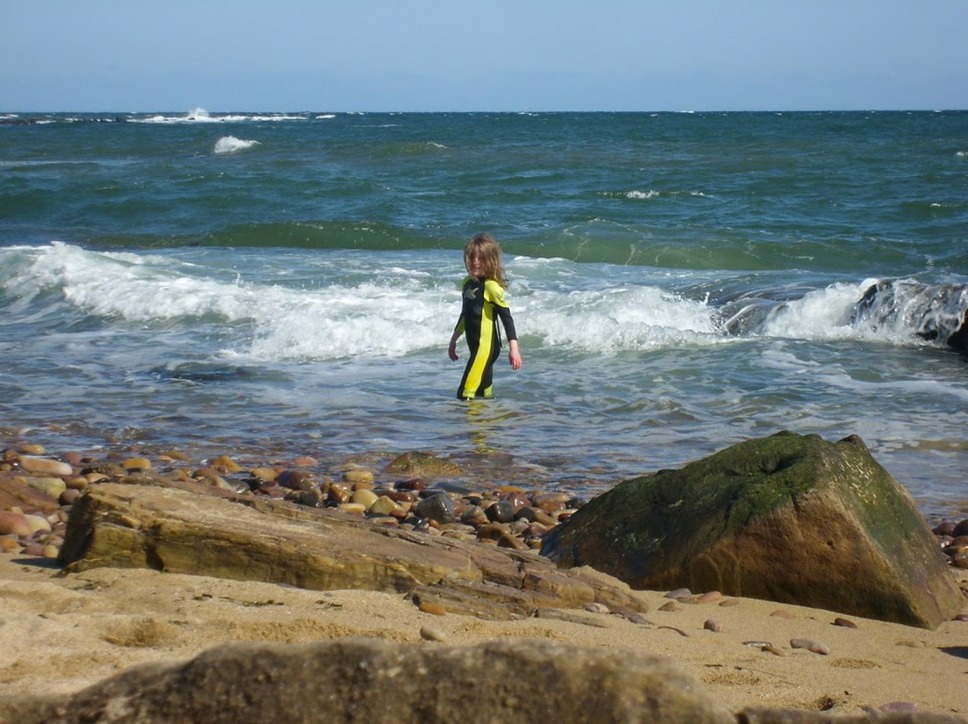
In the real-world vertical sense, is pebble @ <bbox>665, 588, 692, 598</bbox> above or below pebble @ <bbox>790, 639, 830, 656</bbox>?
below

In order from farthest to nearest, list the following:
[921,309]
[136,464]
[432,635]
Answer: [921,309], [136,464], [432,635]

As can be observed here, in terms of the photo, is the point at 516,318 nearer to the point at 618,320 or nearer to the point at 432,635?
the point at 618,320

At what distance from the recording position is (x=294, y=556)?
3982 mm

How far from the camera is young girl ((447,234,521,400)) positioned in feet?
28.6

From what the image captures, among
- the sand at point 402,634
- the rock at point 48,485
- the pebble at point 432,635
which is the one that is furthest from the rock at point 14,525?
the pebble at point 432,635

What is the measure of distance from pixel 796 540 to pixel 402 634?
5.95 ft

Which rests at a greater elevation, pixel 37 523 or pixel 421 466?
Result: pixel 37 523

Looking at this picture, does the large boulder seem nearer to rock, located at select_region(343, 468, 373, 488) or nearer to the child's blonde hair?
rock, located at select_region(343, 468, 373, 488)

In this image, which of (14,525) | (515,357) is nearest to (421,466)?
(515,357)

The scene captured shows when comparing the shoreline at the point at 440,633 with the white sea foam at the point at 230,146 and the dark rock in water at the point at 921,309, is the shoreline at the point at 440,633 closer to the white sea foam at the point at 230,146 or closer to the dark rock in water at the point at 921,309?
the dark rock in water at the point at 921,309

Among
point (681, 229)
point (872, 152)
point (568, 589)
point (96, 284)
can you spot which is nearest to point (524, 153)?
point (872, 152)

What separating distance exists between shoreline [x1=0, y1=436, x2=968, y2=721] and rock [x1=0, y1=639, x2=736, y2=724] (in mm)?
1018

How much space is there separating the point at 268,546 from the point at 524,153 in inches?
1499

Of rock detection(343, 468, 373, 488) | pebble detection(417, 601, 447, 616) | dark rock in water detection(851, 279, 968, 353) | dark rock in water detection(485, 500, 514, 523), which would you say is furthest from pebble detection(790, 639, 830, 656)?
dark rock in water detection(851, 279, 968, 353)
